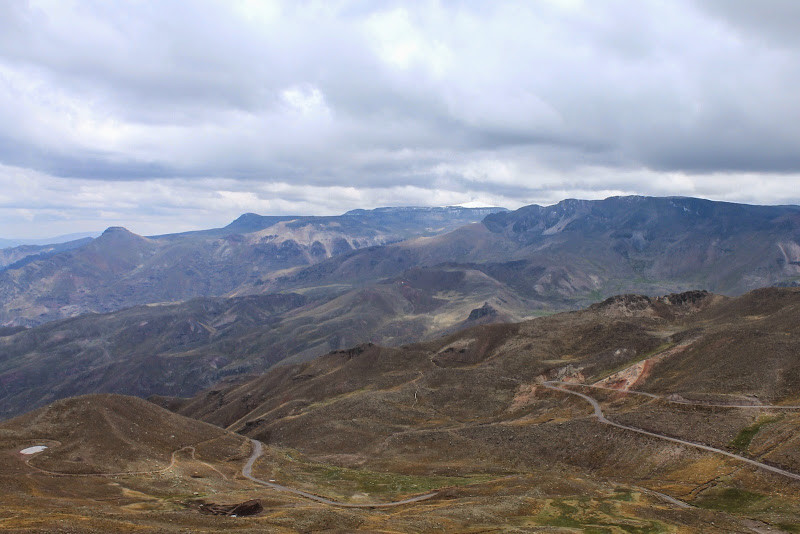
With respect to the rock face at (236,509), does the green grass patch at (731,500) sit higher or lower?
lower

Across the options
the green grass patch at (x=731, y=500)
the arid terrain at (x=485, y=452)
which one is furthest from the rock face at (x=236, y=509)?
the green grass patch at (x=731, y=500)

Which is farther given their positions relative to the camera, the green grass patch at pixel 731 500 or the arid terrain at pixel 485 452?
the green grass patch at pixel 731 500

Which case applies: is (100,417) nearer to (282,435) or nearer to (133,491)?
(133,491)

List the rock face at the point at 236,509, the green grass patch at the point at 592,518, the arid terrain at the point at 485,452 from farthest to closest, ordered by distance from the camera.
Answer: the rock face at the point at 236,509 → the arid terrain at the point at 485,452 → the green grass patch at the point at 592,518

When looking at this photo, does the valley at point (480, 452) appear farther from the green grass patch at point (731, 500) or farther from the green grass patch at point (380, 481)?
the green grass patch at point (380, 481)

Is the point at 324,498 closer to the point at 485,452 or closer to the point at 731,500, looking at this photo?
the point at 485,452

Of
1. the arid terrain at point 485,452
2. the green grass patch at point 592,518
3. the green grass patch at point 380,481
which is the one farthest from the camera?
the green grass patch at point 380,481
